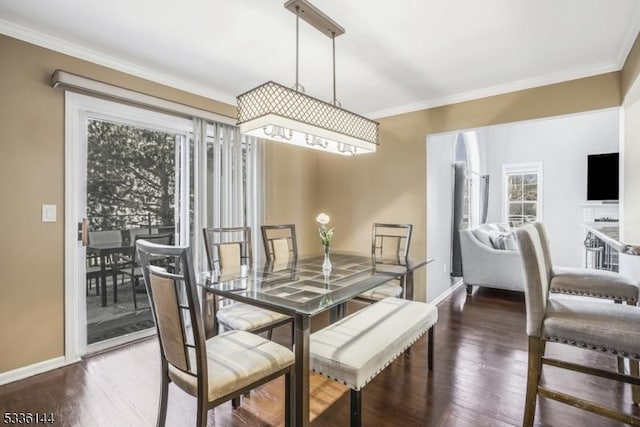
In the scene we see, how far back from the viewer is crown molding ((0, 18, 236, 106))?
2188 millimetres

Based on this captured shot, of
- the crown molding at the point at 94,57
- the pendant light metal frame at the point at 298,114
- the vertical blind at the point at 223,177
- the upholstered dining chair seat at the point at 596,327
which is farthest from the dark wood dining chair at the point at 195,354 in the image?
the crown molding at the point at 94,57

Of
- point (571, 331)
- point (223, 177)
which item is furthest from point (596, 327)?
point (223, 177)

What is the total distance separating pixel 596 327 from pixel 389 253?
1.83 meters

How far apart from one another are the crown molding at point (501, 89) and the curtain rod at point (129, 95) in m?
2.02

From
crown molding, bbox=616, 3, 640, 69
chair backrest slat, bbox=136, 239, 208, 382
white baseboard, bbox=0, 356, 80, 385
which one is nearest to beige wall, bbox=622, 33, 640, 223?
crown molding, bbox=616, 3, 640, 69

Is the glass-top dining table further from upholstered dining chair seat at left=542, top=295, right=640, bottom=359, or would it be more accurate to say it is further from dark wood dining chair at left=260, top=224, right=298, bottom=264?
upholstered dining chair seat at left=542, top=295, right=640, bottom=359

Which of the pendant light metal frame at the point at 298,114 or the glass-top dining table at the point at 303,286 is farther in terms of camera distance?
the pendant light metal frame at the point at 298,114

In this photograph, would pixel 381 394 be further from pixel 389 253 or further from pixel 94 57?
pixel 94 57

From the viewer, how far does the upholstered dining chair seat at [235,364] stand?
1386 millimetres

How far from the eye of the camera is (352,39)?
2357mm

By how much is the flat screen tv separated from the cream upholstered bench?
5.20m

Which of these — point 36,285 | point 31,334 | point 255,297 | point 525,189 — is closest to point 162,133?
point 36,285

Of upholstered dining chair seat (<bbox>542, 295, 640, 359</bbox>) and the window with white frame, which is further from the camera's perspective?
the window with white frame

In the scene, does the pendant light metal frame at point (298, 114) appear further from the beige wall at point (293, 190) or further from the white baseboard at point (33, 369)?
the white baseboard at point (33, 369)
